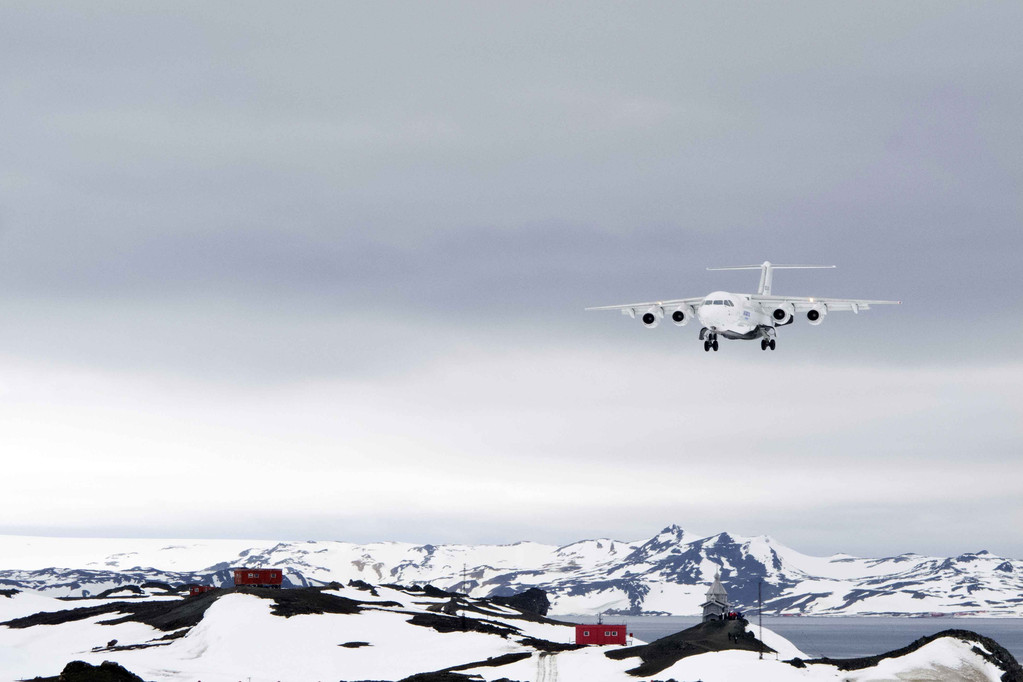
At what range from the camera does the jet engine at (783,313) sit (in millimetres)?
88375

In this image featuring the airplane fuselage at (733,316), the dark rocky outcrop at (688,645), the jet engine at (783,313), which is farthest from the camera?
the dark rocky outcrop at (688,645)

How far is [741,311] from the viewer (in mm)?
85625

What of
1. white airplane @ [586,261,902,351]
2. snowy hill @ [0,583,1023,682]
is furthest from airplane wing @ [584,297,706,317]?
snowy hill @ [0,583,1023,682]

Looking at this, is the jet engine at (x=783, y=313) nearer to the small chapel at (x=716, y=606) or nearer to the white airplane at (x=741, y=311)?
the white airplane at (x=741, y=311)

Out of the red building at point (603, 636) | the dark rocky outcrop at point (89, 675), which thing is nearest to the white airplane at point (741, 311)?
the dark rocky outcrop at point (89, 675)

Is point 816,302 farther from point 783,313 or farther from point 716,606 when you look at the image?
point 716,606

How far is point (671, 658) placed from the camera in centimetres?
12538

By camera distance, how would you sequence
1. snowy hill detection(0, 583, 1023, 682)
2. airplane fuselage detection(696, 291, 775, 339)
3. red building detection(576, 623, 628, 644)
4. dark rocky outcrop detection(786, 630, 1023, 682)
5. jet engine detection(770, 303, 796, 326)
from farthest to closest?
1. red building detection(576, 623, 628, 644)
2. snowy hill detection(0, 583, 1023, 682)
3. dark rocky outcrop detection(786, 630, 1023, 682)
4. jet engine detection(770, 303, 796, 326)
5. airplane fuselage detection(696, 291, 775, 339)

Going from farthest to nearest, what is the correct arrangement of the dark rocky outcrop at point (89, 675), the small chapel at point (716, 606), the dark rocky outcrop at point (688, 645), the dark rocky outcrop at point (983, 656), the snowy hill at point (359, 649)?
the small chapel at point (716, 606), the dark rocky outcrop at point (688, 645), the snowy hill at point (359, 649), the dark rocky outcrop at point (983, 656), the dark rocky outcrop at point (89, 675)

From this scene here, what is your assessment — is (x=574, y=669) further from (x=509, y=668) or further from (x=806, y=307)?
(x=806, y=307)

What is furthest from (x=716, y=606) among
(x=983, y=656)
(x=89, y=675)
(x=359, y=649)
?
(x=89, y=675)

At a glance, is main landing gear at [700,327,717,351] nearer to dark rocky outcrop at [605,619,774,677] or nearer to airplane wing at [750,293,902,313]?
airplane wing at [750,293,902,313]

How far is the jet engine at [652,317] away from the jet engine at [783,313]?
856 centimetres

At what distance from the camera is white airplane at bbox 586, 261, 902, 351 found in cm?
8512
